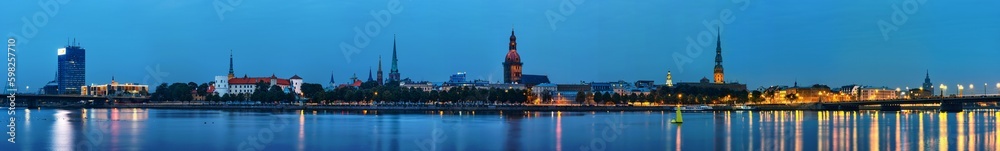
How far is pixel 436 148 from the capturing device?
3675 centimetres

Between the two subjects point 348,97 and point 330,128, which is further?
point 348,97

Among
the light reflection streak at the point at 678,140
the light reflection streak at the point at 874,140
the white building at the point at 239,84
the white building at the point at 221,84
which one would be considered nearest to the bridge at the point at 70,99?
the white building at the point at 221,84

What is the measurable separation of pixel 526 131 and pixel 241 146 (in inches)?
591

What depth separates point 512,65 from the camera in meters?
180

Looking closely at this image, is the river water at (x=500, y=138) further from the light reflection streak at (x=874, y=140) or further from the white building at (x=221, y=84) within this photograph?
the white building at (x=221, y=84)

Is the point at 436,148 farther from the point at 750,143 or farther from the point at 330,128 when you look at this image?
the point at 330,128

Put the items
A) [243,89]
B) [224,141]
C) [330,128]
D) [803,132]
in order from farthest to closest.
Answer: [243,89]
[330,128]
[803,132]
[224,141]

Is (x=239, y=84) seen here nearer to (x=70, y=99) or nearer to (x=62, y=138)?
(x=70, y=99)

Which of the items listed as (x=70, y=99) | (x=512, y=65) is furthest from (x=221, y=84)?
(x=512, y=65)

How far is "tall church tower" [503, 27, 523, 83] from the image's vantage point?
179875 millimetres

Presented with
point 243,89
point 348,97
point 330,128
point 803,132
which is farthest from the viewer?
point 243,89

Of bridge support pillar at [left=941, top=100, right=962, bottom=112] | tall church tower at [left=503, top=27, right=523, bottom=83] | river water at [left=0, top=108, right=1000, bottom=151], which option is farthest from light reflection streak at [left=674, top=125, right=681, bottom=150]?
tall church tower at [left=503, top=27, right=523, bottom=83]

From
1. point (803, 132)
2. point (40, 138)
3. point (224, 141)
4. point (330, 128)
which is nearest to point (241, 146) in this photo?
point (224, 141)

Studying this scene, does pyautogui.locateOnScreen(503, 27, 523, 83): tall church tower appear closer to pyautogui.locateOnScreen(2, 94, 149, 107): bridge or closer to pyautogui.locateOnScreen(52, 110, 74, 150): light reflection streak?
pyautogui.locateOnScreen(2, 94, 149, 107): bridge
